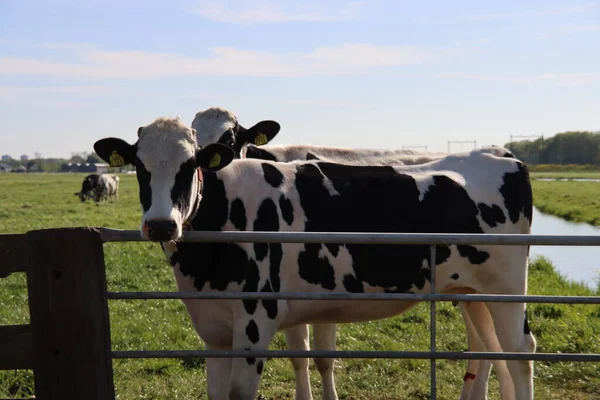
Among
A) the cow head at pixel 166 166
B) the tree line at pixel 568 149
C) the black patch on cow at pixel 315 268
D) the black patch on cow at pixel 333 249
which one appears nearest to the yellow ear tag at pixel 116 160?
the cow head at pixel 166 166

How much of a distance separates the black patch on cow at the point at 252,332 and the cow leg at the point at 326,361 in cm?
147

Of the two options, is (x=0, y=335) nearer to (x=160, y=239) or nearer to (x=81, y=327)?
(x=81, y=327)

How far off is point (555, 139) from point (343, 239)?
367 feet

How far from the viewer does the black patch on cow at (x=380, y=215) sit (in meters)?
4.75

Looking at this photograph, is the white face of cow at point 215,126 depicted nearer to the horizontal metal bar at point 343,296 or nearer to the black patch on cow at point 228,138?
the black patch on cow at point 228,138

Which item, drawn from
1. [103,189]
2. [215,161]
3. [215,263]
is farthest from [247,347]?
[103,189]

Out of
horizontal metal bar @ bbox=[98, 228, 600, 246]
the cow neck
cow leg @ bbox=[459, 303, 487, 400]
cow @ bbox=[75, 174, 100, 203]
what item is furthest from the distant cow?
horizontal metal bar @ bbox=[98, 228, 600, 246]

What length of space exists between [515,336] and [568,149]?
108m

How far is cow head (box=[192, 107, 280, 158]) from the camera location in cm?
780

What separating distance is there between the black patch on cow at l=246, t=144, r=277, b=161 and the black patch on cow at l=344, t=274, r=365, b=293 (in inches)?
133

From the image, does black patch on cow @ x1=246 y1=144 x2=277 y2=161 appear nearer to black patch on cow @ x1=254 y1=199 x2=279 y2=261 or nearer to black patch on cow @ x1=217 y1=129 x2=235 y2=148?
black patch on cow @ x1=217 y1=129 x2=235 y2=148

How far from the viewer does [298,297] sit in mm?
3584

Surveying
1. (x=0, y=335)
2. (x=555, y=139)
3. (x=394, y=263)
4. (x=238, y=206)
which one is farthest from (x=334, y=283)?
(x=555, y=139)

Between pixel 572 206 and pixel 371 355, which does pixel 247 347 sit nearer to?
pixel 371 355
